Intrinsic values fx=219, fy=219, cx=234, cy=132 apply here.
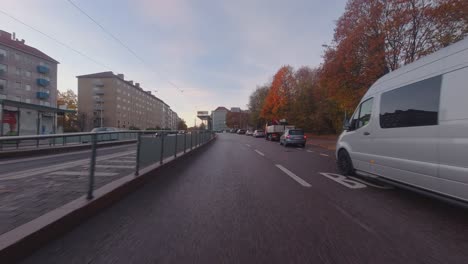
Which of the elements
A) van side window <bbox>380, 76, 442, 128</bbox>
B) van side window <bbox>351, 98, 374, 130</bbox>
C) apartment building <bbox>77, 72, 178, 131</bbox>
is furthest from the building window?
van side window <bbox>380, 76, 442, 128</bbox>

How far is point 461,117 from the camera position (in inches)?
121

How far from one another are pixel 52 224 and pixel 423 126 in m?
5.57

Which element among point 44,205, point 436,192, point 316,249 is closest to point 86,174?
point 44,205

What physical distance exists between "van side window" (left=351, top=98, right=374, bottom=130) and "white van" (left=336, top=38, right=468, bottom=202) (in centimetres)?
4

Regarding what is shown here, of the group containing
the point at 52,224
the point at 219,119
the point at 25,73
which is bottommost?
the point at 52,224

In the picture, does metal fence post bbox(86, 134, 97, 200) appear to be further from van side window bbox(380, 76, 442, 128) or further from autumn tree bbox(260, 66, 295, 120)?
autumn tree bbox(260, 66, 295, 120)

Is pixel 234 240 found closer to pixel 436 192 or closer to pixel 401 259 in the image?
pixel 401 259

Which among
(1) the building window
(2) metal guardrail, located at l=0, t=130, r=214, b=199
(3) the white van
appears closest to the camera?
(2) metal guardrail, located at l=0, t=130, r=214, b=199

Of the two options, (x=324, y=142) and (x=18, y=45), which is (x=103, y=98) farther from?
(x=324, y=142)

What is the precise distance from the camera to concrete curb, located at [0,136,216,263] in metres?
2.19

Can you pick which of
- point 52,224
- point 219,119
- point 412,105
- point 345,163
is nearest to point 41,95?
→ point 52,224

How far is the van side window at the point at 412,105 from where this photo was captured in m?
3.54

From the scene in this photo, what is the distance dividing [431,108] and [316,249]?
3062 millimetres

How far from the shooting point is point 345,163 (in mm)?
6207
